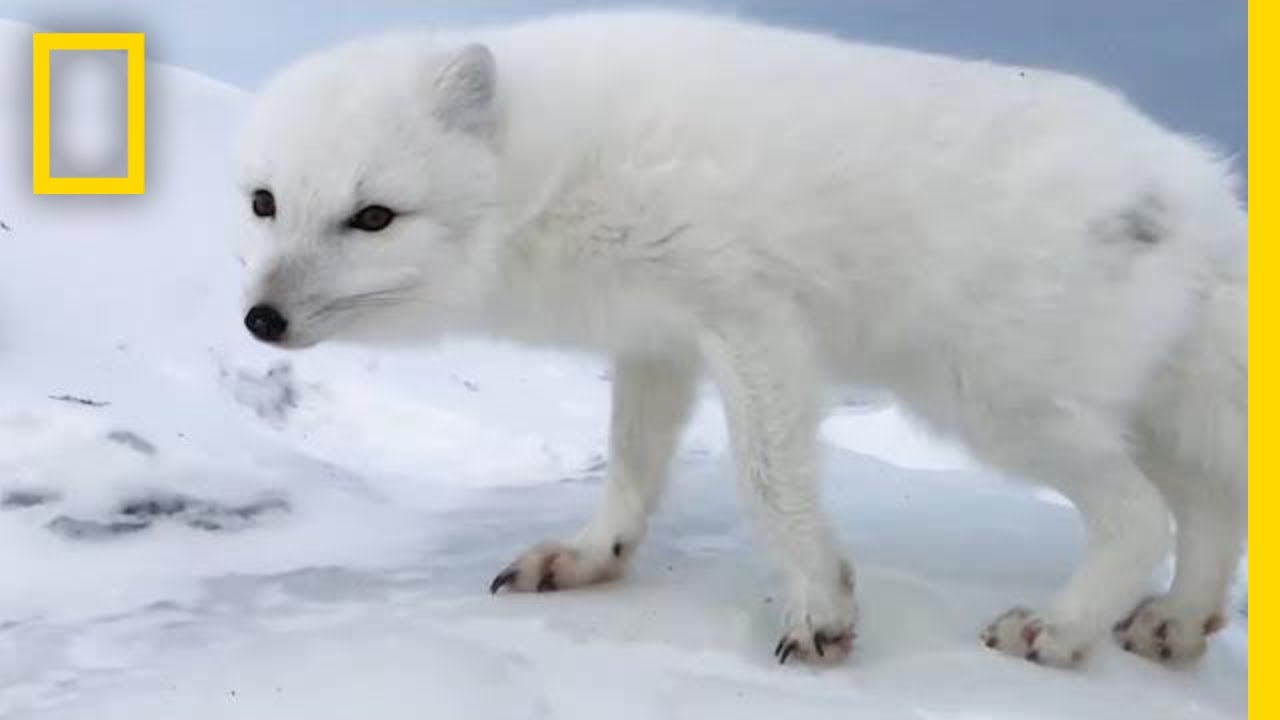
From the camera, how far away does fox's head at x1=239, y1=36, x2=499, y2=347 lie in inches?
120

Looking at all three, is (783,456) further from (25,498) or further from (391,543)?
(25,498)

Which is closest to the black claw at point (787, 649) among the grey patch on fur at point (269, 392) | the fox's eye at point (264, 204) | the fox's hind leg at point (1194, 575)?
the fox's hind leg at point (1194, 575)

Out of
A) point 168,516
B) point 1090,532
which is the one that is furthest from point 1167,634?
point 168,516

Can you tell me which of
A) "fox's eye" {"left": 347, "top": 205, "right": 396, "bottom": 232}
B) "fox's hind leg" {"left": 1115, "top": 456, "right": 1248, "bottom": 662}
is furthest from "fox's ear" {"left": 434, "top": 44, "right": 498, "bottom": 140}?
"fox's hind leg" {"left": 1115, "top": 456, "right": 1248, "bottom": 662}

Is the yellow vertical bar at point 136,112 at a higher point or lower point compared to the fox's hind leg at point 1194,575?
higher

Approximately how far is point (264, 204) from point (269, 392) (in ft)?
9.60

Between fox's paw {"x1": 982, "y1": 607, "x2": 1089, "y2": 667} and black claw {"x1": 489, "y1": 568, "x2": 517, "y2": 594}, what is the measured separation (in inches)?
40.6

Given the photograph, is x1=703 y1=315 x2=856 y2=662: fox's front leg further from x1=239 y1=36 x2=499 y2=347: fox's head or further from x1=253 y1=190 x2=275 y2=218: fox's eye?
x1=253 y1=190 x2=275 y2=218: fox's eye

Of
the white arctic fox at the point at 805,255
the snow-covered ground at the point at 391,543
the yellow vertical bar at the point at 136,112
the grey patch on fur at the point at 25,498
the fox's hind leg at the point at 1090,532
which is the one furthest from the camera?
the yellow vertical bar at the point at 136,112

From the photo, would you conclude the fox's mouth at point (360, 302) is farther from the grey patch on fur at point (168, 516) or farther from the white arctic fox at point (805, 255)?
the grey patch on fur at point (168, 516)

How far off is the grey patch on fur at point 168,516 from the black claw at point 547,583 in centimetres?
108

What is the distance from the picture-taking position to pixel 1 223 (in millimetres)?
6938

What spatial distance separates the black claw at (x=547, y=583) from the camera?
3.55m

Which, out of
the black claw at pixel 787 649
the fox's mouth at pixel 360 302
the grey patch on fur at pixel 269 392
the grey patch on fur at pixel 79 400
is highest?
the fox's mouth at pixel 360 302
